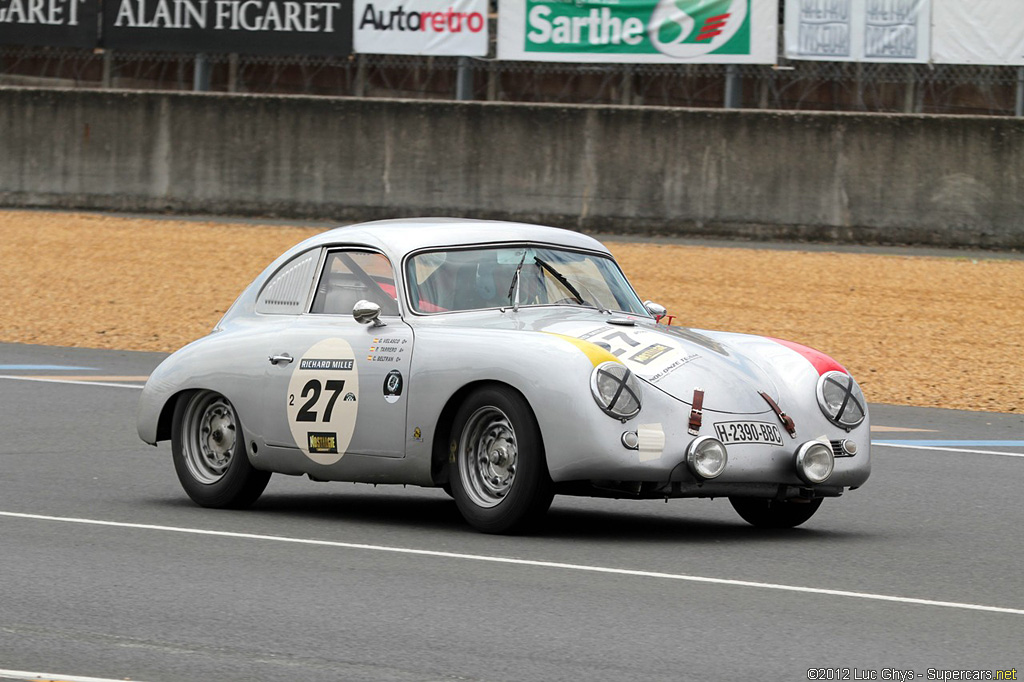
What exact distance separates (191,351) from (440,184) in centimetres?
1441

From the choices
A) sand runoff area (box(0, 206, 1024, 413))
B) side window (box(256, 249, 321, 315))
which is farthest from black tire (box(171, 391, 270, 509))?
sand runoff area (box(0, 206, 1024, 413))

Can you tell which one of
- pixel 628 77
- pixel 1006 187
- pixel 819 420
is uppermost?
pixel 628 77

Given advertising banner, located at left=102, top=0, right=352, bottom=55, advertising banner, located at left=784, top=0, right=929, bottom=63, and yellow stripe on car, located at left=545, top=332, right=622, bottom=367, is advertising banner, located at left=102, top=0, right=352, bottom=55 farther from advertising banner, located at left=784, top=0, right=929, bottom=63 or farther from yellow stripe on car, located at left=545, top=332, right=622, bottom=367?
yellow stripe on car, located at left=545, top=332, right=622, bottom=367

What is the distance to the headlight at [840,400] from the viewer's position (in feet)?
25.6

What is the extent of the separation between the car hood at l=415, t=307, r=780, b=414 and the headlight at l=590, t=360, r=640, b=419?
0.07 meters

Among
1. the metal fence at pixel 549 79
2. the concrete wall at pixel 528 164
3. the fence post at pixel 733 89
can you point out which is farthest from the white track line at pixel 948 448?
Result: the fence post at pixel 733 89

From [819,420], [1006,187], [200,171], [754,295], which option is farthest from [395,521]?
[200,171]

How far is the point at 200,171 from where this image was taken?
24.3m

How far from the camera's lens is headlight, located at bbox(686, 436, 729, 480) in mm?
7219

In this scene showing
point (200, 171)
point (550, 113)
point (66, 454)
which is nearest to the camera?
point (66, 454)

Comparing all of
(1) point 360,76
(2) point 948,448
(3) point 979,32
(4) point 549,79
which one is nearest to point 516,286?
(2) point 948,448

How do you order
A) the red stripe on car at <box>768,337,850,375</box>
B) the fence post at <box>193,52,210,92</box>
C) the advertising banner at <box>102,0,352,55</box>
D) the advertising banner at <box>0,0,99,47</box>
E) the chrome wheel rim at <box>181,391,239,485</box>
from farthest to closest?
the advertising banner at <box>0,0,99,47</box>
the fence post at <box>193,52,210,92</box>
the advertising banner at <box>102,0,352,55</box>
the chrome wheel rim at <box>181,391,239,485</box>
the red stripe on car at <box>768,337,850,375</box>

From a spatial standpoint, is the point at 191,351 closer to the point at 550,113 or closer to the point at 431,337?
the point at 431,337

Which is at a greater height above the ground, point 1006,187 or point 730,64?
point 730,64
